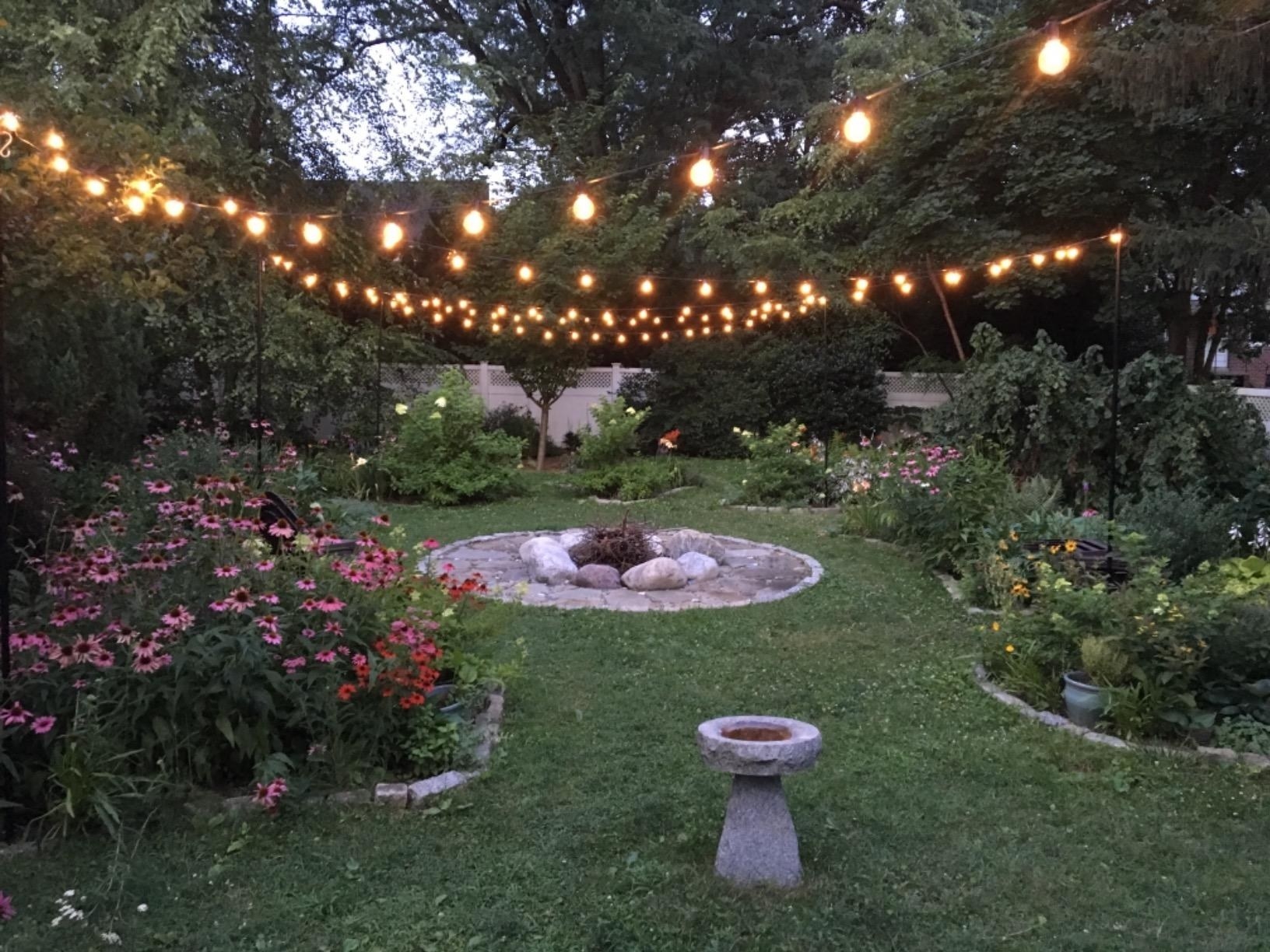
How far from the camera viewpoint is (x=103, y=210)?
570cm

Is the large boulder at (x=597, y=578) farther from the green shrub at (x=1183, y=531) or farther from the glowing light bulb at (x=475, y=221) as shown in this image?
the green shrub at (x=1183, y=531)

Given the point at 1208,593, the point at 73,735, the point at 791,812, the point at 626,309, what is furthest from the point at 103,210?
the point at 626,309

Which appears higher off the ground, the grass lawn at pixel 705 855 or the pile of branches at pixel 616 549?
the pile of branches at pixel 616 549

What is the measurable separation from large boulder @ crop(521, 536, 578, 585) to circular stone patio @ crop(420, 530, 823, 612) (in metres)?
0.07

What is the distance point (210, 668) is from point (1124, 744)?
10.9 ft

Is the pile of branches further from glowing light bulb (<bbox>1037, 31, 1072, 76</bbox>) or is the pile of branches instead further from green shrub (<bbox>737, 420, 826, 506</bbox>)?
glowing light bulb (<bbox>1037, 31, 1072, 76</bbox>)

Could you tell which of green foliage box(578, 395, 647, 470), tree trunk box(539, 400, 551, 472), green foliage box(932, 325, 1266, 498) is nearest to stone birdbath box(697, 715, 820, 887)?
green foliage box(932, 325, 1266, 498)

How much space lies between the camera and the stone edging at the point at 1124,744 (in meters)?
3.45

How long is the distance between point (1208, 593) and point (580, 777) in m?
2.81

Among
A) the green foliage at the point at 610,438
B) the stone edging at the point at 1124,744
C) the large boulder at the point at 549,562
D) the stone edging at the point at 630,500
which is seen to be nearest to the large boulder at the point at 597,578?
the large boulder at the point at 549,562

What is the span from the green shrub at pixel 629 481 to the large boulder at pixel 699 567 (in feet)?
12.4

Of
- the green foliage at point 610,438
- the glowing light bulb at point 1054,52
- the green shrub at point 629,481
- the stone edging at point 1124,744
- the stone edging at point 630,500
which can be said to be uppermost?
the glowing light bulb at point 1054,52

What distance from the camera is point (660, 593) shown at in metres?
6.39

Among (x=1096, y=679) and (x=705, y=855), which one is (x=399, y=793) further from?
(x=1096, y=679)
